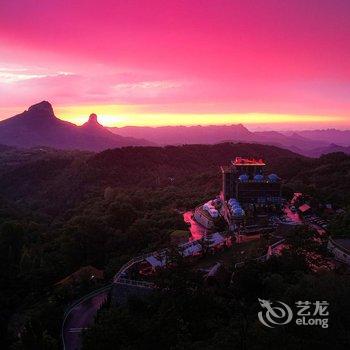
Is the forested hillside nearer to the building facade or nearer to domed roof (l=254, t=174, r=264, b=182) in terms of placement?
the building facade

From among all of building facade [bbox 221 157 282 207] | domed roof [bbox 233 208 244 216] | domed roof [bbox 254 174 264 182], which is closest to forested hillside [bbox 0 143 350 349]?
building facade [bbox 221 157 282 207]

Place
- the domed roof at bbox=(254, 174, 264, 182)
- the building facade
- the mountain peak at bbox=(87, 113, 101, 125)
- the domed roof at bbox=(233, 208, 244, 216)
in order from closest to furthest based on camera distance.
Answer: the domed roof at bbox=(233, 208, 244, 216)
the building facade
the domed roof at bbox=(254, 174, 264, 182)
the mountain peak at bbox=(87, 113, 101, 125)

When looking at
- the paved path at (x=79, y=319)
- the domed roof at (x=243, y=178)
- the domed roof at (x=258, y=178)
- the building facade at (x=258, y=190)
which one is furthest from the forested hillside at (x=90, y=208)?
the domed roof at (x=243, y=178)

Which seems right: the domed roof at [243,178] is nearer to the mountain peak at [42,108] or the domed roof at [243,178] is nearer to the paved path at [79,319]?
the paved path at [79,319]

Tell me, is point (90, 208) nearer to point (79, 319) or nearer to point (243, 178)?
point (243, 178)

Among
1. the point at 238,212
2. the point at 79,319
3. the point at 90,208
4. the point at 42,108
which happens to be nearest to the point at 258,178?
the point at 238,212

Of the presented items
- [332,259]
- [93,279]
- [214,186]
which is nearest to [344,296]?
[332,259]

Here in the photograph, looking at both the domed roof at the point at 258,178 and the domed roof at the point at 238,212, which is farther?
the domed roof at the point at 258,178


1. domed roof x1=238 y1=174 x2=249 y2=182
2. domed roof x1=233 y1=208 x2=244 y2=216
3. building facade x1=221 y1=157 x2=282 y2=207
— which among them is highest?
domed roof x1=238 y1=174 x2=249 y2=182
